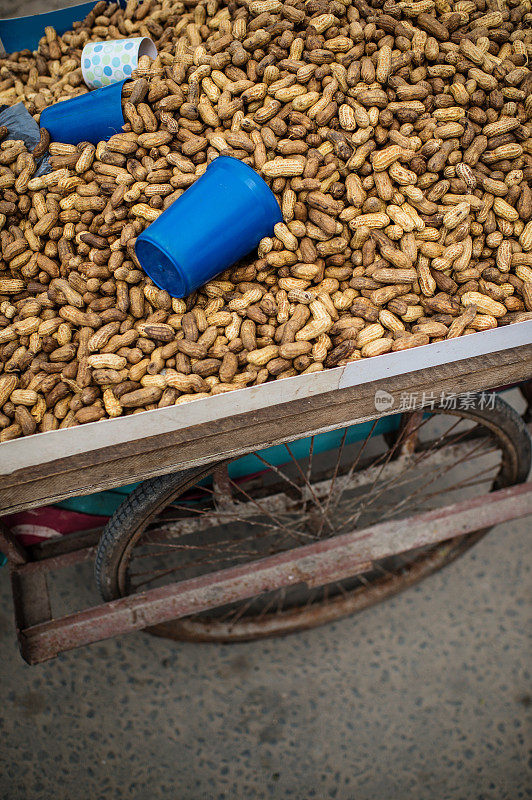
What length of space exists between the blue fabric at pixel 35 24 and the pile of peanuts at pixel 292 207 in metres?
0.76

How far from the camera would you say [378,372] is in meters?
1.52

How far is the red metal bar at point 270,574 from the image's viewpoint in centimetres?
183

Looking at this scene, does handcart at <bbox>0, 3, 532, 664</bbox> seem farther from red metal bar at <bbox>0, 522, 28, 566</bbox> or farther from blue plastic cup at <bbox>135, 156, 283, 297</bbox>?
blue plastic cup at <bbox>135, 156, 283, 297</bbox>

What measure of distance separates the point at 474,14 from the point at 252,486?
196cm

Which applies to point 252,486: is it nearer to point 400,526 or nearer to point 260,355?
point 400,526

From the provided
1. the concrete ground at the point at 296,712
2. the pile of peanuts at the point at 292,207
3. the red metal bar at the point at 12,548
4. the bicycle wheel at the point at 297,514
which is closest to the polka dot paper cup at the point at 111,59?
the pile of peanuts at the point at 292,207

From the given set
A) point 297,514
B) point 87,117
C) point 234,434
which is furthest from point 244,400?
point 87,117

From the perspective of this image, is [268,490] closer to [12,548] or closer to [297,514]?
[297,514]

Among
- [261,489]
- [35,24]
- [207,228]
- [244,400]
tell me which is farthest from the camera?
[35,24]

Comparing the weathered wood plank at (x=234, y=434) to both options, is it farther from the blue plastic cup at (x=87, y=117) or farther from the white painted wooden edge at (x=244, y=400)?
the blue plastic cup at (x=87, y=117)

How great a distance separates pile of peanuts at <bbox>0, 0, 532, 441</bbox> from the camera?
5.39 feet

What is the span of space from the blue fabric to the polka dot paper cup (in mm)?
527

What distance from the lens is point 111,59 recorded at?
2.06 metres

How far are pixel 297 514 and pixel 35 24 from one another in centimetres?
242
